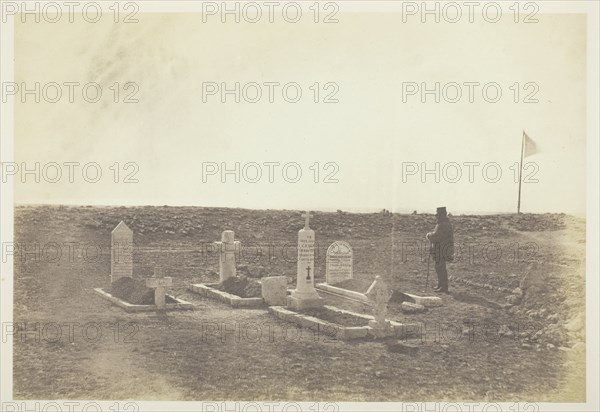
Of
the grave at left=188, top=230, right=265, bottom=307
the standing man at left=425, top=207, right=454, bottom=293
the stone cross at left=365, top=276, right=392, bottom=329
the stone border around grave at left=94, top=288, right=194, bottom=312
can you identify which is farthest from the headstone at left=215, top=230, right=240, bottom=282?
the standing man at left=425, top=207, right=454, bottom=293

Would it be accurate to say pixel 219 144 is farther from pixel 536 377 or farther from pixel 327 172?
pixel 536 377

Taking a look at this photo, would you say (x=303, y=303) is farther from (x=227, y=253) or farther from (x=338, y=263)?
(x=227, y=253)

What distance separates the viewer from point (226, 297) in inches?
373

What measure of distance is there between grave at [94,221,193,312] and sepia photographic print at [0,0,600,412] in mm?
26

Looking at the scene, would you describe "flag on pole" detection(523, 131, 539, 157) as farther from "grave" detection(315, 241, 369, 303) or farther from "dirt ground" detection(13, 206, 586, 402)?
"grave" detection(315, 241, 369, 303)

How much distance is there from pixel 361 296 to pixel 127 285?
295 cm

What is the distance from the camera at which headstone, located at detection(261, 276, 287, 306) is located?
9570 millimetres

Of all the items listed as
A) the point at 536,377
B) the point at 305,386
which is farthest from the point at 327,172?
the point at 536,377

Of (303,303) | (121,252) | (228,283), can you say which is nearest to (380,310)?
(303,303)

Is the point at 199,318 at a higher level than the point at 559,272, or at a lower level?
lower

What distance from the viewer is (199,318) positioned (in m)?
8.98

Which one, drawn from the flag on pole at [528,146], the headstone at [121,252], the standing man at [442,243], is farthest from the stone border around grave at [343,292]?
the flag on pole at [528,146]

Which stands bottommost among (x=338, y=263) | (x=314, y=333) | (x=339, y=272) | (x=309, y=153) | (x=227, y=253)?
(x=314, y=333)

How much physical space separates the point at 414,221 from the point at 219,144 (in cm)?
254
